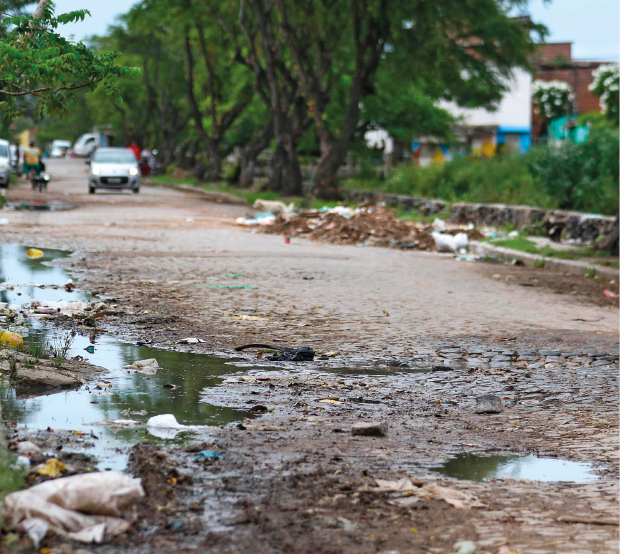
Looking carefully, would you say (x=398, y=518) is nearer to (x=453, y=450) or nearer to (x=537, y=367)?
(x=453, y=450)

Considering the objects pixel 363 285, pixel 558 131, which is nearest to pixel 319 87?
pixel 363 285

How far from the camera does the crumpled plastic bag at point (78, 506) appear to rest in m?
3.34

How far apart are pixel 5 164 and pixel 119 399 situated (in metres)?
31.1

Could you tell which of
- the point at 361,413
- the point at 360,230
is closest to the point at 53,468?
the point at 361,413

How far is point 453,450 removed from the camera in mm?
5043

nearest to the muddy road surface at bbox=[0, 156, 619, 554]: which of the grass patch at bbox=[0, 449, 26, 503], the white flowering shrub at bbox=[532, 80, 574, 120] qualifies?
the grass patch at bbox=[0, 449, 26, 503]

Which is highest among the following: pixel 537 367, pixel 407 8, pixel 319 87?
pixel 407 8

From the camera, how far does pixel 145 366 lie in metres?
6.68

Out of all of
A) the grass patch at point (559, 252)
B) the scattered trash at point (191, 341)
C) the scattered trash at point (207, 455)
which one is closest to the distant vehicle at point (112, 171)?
the grass patch at point (559, 252)

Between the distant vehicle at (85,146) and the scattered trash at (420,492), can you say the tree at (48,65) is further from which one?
the distant vehicle at (85,146)

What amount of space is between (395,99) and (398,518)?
36722mm

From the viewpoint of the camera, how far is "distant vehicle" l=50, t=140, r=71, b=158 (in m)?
108

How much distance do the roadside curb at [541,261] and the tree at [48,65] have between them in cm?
917

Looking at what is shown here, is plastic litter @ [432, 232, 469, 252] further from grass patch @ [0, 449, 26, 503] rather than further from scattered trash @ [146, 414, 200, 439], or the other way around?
grass patch @ [0, 449, 26, 503]
